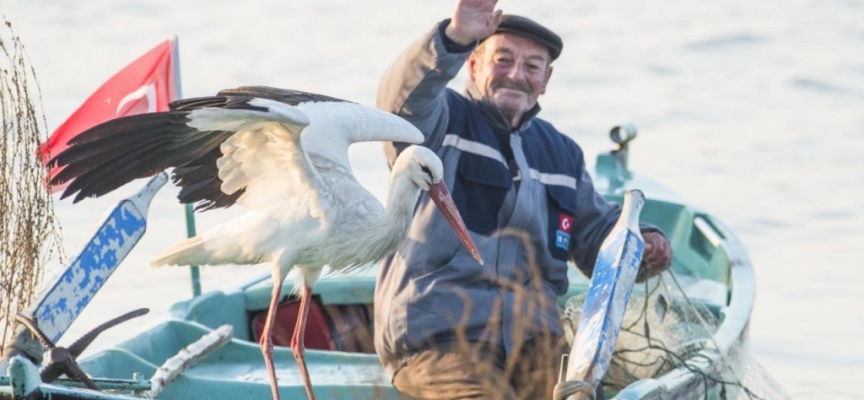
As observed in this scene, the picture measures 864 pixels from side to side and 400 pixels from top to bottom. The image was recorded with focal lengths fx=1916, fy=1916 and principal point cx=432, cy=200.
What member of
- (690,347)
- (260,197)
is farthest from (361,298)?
(260,197)

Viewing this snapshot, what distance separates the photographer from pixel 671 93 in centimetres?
1511

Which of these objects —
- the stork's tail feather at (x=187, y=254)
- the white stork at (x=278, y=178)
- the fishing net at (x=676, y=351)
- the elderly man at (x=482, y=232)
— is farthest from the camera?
the fishing net at (x=676, y=351)

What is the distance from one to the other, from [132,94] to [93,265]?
2050 mm

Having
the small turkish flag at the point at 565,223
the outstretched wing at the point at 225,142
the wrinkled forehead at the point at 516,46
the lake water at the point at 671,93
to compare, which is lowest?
the lake water at the point at 671,93

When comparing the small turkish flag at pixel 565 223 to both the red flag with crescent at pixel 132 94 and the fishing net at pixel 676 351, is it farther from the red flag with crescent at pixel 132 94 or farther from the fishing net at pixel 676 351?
the red flag with crescent at pixel 132 94

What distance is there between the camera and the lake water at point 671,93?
11.1 m

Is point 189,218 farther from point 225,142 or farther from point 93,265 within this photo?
point 225,142

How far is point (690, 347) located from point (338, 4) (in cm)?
982

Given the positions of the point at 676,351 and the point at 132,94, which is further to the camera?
the point at 132,94

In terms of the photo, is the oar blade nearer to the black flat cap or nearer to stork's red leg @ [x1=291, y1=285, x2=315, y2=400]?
the black flat cap

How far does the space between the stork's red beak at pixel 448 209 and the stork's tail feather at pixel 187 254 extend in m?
0.80

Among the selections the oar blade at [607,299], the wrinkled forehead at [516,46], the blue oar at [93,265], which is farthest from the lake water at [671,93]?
the oar blade at [607,299]

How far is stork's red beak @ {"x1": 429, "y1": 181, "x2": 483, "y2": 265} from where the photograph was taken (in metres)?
6.37

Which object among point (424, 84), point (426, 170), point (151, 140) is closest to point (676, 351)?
point (424, 84)
